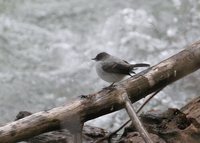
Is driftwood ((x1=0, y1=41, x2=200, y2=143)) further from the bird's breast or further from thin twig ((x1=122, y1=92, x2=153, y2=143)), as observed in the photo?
the bird's breast

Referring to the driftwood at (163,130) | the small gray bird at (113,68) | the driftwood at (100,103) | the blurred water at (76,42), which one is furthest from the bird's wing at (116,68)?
the blurred water at (76,42)

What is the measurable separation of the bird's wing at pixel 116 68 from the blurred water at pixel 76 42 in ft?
7.11

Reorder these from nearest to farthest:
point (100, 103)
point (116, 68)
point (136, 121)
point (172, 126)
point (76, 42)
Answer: point (136, 121), point (100, 103), point (172, 126), point (116, 68), point (76, 42)

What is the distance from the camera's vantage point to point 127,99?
357 centimetres

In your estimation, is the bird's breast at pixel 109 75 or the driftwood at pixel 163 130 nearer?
the driftwood at pixel 163 130

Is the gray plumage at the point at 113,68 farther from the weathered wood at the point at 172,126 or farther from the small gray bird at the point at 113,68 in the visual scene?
the weathered wood at the point at 172,126

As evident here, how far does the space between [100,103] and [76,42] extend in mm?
4171

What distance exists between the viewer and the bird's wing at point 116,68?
13.1ft

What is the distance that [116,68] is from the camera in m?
4.04

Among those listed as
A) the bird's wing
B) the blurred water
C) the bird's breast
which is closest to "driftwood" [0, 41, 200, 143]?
the bird's wing

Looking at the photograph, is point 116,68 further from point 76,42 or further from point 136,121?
point 76,42

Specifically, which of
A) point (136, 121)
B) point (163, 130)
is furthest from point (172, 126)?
point (136, 121)

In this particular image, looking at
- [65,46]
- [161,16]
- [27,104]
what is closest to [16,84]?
[27,104]

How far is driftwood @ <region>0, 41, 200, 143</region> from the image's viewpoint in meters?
3.40
